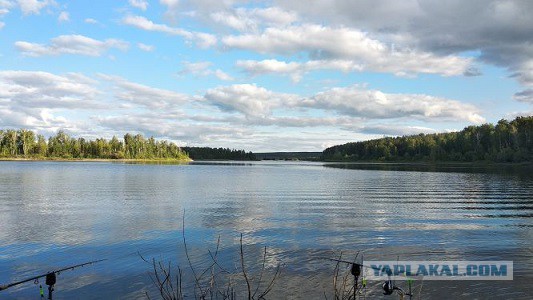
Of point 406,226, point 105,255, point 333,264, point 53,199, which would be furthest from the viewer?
point 53,199

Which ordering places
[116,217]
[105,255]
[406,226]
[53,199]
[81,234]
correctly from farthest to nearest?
[53,199]
[116,217]
[406,226]
[81,234]
[105,255]

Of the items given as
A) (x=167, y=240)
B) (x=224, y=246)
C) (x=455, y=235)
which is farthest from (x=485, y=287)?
(x=167, y=240)

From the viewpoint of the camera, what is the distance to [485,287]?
18250 mm

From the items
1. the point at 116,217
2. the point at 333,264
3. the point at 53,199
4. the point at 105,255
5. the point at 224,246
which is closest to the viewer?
the point at 333,264

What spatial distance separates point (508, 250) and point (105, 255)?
943 inches

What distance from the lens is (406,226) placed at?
34.3 metres

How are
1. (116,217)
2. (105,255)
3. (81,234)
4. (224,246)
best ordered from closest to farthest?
(105,255) → (224,246) → (81,234) → (116,217)

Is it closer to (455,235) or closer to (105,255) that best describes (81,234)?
(105,255)

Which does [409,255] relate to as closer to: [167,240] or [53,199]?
[167,240]

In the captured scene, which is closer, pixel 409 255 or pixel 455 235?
pixel 409 255

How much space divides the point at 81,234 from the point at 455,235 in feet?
88.0

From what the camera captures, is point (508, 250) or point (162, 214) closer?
point (508, 250)

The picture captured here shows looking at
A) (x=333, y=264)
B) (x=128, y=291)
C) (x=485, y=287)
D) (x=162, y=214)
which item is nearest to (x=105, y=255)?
(x=128, y=291)

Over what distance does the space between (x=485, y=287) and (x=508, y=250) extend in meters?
8.75
